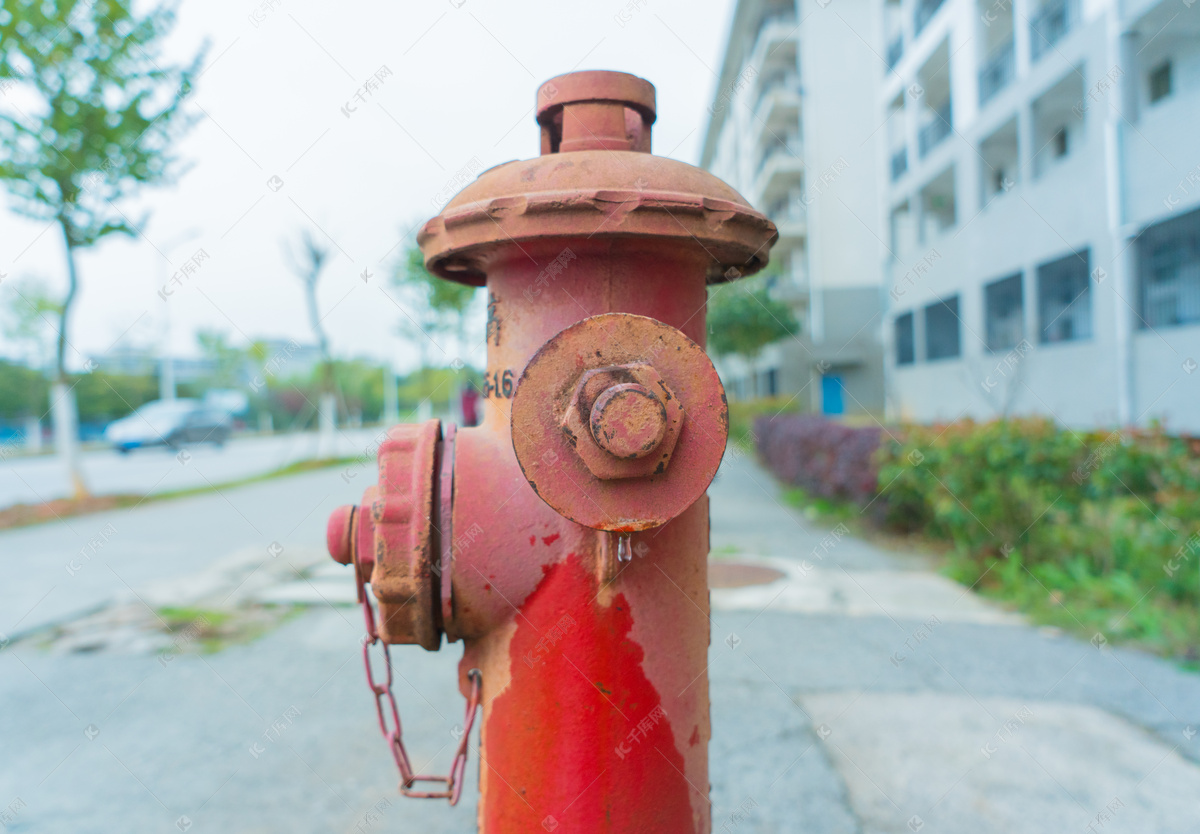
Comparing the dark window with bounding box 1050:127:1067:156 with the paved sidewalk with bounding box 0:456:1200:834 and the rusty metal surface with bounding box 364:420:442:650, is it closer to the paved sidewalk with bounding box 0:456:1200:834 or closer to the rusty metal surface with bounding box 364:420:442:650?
the paved sidewalk with bounding box 0:456:1200:834

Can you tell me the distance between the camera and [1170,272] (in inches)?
299

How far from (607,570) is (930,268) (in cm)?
1438

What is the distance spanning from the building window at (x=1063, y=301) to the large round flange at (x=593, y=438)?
10.3 metres

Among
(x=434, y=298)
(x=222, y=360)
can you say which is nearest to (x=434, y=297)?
(x=434, y=298)

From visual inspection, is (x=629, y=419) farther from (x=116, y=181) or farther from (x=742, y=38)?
(x=742, y=38)

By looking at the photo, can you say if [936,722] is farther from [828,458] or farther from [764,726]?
[828,458]

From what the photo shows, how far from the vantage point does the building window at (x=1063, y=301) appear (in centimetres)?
941

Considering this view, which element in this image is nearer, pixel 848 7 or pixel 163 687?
pixel 163 687

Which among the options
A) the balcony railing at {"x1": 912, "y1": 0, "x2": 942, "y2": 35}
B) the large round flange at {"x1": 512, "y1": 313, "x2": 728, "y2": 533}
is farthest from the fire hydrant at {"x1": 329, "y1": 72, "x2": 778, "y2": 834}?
Answer: the balcony railing at {"x1": 912, "y1": 0, "x2": 942, "y2": 35}

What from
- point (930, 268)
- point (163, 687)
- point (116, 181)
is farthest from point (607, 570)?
point (930, 268)

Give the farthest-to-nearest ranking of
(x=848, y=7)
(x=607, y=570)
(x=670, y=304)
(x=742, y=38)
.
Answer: (x=742, y=38)
(x=848, y=7)
(x=670, y=304)
(x=607, y=570)

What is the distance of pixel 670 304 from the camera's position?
4.35 feet

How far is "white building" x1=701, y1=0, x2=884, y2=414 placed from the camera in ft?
65.1

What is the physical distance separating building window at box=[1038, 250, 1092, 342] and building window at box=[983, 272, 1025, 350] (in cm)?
115
